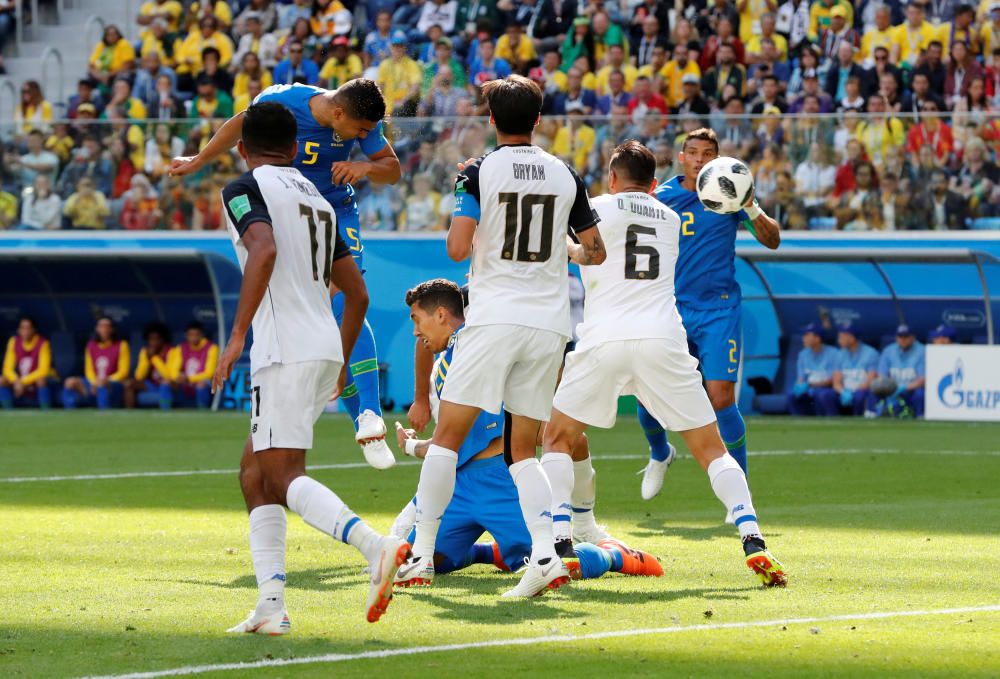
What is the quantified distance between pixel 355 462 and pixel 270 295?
8.66m

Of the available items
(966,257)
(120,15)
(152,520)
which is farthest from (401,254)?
(152,520)

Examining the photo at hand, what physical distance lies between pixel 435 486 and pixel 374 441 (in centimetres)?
236

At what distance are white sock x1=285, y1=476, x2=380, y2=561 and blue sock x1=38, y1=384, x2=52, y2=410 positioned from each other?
1963 cm

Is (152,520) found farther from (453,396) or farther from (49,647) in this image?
(49,647)

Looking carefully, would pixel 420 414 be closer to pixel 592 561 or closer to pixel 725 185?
pixel 592 561

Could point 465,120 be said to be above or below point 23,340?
above

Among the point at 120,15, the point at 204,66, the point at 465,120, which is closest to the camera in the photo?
the point at 465,120

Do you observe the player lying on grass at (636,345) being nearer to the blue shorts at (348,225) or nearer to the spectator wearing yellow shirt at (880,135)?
the blue shorts at (348,225)

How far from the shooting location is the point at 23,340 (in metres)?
24.8

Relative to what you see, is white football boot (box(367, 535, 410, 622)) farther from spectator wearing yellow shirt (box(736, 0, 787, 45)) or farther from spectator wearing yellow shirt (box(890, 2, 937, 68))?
spectator wearing yellow shirt (box(736, 0, 787, 45))

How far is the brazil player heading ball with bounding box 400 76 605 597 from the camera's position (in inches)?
272

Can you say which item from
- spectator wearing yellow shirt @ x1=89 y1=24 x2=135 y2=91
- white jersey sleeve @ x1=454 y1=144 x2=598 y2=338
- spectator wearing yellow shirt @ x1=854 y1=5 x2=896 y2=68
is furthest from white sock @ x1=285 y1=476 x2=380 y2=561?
spectator wearing yellow shirt @ x1=89 y1=24 x2=135 y2=91

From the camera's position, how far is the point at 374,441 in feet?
30.6

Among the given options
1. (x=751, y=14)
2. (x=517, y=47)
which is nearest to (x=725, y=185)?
(x=751, y=14)
